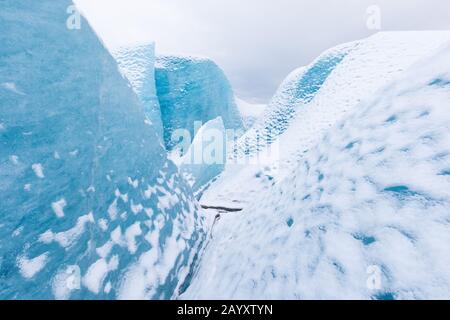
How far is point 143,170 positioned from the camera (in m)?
2.61

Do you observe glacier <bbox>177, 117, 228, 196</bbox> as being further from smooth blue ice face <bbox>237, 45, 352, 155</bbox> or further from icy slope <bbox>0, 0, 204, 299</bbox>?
icy slope <bbox>0, 0, 204, 299</bbox>

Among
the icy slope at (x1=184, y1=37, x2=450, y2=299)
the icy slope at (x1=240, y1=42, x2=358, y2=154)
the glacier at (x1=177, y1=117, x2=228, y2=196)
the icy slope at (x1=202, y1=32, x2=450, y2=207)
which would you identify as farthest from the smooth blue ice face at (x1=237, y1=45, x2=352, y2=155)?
the icy slope at (x1=184, y1=37, x2=450, y2=299)

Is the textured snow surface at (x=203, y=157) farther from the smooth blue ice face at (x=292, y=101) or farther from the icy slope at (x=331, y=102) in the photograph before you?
the smooth blue ice face at (x=292, y=101)

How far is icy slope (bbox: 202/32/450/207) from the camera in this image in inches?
240

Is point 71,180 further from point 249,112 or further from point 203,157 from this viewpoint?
point 249,112

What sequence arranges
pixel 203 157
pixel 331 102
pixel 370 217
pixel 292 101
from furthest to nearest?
pixel 292 101, pixel 203 157, pixel 331 102, pixel 370 217

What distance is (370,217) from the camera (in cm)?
130

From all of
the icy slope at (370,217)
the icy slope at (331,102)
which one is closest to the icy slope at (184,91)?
the icy slope at (331,102)

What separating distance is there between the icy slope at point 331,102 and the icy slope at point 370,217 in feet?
→ 11.7

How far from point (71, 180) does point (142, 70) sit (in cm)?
1391

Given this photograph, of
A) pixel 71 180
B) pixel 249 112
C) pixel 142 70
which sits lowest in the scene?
pixel 249 112

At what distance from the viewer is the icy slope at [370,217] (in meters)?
1.06

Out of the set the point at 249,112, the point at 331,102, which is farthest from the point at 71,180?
the point at 249,112
